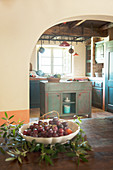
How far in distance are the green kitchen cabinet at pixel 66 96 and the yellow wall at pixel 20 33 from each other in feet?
5.58

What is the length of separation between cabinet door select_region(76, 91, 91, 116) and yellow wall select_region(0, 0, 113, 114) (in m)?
2.32

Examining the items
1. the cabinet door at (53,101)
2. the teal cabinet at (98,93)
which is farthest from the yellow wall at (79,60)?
the cabinet door at (53,101)

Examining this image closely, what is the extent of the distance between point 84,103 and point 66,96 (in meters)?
0.53

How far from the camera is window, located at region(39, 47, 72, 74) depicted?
9367mm

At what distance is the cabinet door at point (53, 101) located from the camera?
16.2ft

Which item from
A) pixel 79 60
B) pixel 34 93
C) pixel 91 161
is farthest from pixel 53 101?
pixel 79 60

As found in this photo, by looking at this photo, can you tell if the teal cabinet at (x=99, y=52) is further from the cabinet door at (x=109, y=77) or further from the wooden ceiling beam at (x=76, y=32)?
the cabinet door at (x=109, y=77)

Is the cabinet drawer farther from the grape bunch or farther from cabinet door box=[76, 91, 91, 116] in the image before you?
the grape bunch

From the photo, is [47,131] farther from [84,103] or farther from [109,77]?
[109,77]

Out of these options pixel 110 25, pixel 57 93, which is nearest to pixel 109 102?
pixel 57 93

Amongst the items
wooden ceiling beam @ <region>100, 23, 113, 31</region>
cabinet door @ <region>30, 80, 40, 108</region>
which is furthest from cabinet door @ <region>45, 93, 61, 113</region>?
wooden ceiling beam @ <region>100, 23, 113, 31</region>

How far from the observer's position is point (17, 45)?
312 centimetres

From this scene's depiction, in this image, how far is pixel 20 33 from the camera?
3.12 metres

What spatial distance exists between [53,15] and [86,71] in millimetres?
6193
